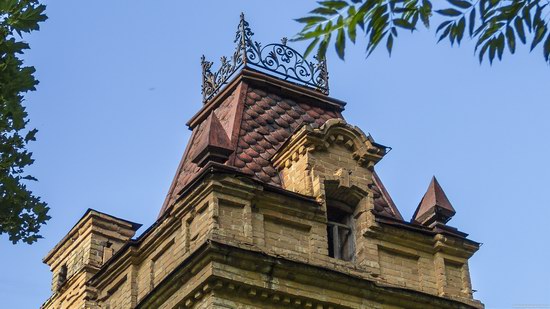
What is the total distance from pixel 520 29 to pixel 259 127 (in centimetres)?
1884

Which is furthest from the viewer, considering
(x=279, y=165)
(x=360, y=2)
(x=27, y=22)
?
(x=279, y=165)

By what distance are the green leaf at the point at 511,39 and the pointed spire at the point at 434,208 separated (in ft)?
56.9

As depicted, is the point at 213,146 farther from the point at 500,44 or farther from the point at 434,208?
the point at 500,44

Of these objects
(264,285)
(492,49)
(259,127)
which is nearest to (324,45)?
(492,49)

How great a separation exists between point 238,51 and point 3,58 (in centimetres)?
1750

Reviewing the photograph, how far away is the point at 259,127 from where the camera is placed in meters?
29.9

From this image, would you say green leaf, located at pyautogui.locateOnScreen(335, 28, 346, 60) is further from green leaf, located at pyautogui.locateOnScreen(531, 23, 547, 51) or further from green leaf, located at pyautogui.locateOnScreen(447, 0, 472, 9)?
green leaf, located at pyautogui.locateOnScreen(531, 23, 547, 51)

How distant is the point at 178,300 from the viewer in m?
25.4

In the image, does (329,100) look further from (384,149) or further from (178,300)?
(178,300)

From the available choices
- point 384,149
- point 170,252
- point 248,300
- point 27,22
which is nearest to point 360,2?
point 27,22

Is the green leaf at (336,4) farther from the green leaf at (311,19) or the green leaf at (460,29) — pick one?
the green leaf at (460,29)

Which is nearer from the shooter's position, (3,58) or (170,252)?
(3,58)

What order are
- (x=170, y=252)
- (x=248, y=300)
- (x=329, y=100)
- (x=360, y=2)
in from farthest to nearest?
(x=329, y=100) → (x=170, y=252) → (x=248, y=300) → (x=360, y=2)

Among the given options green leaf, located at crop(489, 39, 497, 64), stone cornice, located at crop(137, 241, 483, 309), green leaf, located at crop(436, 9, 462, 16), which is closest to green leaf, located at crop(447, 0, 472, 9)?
green leaf, located at crop(436, 9, 462, 16)
